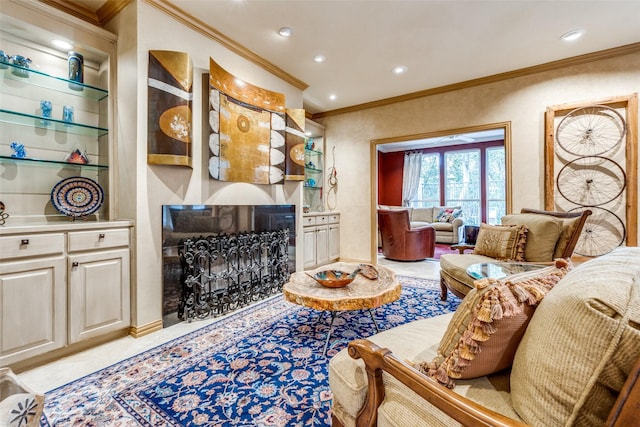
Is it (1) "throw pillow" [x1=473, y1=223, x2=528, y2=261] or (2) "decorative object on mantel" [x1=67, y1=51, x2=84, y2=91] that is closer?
(2) "decorative object on mantel" [x1=67, y1=51, x2=84, y2=91]

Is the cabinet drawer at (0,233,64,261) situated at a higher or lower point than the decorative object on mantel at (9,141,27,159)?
lower

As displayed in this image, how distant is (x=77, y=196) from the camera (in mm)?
2311

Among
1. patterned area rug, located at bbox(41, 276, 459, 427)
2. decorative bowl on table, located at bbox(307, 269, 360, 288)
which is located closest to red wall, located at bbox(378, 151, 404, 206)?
patterned area rug, located at bbox(41, 276, 459, 427)

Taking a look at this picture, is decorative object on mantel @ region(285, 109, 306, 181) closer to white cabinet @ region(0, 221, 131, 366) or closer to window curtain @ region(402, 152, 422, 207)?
white cabinet @ region(0, 221, 131, 366)

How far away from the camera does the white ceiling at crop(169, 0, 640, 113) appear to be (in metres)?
2.48

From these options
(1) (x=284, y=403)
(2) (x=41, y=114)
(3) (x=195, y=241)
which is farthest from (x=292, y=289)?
(2) (x=41, y=114)

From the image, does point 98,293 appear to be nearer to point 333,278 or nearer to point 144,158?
point 144,158

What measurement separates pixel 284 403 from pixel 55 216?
2311 millimetres

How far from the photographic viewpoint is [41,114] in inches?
88.1

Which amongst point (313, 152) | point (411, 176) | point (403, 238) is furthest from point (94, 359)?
point (411, 176)

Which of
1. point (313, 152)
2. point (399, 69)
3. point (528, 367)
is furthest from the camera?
point (313, 152)

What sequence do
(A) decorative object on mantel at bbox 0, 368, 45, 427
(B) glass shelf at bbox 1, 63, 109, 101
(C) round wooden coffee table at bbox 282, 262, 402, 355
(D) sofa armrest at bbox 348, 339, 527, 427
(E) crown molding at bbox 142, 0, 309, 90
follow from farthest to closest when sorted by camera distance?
(E) crown molding at bbox 142, 0, 309, 90 < (B) glass shelf at bbox 1, 63, 109, 101 < (C) round wooden coffee table at bbox 282, 262, 402, 355 < (A) decorative object on mantel at bbox 0, 368, 45, 427 < (D) sofa armrest at bbox 348, 339, 527, 427

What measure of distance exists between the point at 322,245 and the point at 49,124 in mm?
3463

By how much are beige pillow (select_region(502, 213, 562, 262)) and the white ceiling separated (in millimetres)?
1868
